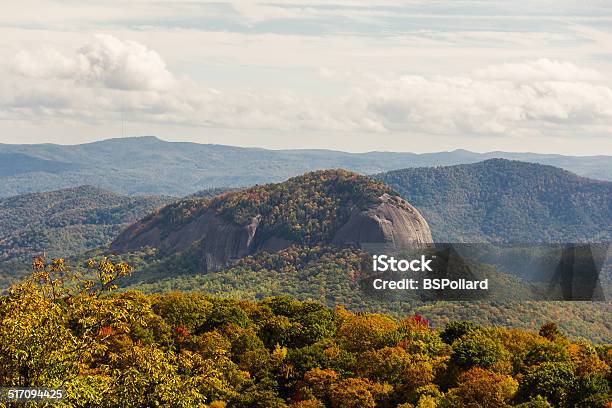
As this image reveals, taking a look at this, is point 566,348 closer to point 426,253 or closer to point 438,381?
point 438,381

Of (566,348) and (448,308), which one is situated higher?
(566,348)

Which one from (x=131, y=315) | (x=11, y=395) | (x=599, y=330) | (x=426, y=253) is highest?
(x=131, y=315)

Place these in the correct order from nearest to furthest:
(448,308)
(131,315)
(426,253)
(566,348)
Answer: (131,315)
(566,348)
(448,308)
(426,253)

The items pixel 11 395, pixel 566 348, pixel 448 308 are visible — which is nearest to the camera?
pixel 11 395

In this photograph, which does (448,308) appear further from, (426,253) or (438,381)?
(438,381)

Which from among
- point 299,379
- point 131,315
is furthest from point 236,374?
point 131,315

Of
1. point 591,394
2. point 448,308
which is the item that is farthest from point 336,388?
point 448,308

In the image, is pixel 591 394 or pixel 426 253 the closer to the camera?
pixel 591 394
